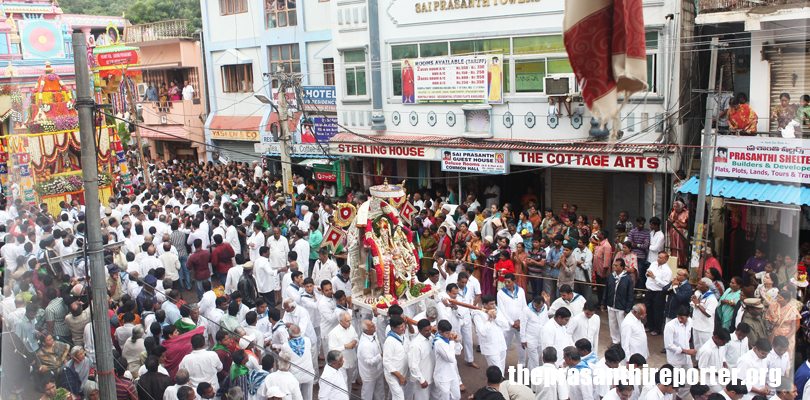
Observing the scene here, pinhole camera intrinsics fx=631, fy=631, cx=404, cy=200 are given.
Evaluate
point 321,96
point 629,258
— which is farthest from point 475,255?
→ point 321,96

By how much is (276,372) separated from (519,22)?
9.92 metres

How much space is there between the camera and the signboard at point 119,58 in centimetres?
2057

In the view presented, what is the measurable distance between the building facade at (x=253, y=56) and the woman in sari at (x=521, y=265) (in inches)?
486

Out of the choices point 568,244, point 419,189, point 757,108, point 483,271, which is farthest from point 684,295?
point 419,189

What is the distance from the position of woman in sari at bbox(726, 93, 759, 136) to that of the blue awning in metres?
0.90

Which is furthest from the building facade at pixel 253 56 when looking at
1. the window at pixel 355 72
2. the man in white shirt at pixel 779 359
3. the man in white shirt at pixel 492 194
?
the man in white shirt at pixel 779 359

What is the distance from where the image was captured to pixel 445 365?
755 centimetres

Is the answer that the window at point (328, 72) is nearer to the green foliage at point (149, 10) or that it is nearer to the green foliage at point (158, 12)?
the green foliage at point (149, 10)

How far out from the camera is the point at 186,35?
26.4 meters

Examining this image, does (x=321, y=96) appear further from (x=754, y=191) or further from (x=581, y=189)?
(x=754, y=191)

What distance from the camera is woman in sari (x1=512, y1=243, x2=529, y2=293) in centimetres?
1060

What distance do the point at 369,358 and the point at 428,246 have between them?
15.8ft

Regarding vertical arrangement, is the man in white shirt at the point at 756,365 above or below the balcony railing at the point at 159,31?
below

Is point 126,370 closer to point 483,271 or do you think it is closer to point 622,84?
point 483,271
